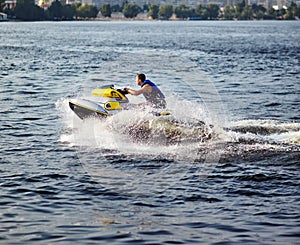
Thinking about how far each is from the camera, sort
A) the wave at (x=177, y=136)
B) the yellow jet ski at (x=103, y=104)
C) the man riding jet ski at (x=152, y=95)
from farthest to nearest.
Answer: the yellow jet ski at (x=103, y=104)
the man riding jet ski at (x=152, y=95)
the wave at (x=177, y=136)

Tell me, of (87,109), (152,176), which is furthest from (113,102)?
(152,176)

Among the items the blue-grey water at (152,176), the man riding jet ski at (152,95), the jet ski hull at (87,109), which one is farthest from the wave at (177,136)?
the man riding jet ski at (152,95)

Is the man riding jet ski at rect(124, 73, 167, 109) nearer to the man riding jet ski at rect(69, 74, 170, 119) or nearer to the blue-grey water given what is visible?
the man riding jet ski at rect(69, 74, 170, 119)

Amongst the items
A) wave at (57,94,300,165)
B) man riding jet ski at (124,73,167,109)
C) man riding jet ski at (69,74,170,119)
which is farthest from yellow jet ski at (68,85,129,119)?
man riding jet ski at (124,73,167,109)

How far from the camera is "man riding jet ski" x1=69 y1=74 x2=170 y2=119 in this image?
18.9 m

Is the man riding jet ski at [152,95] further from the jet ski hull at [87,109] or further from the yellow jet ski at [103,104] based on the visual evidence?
the jet ski hull at [87,109]

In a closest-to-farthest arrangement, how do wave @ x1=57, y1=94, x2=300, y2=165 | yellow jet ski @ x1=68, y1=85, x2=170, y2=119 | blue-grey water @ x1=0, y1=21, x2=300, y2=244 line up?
blue-grey water @ x1=0, y1=21, x2=300, y2=244 < wave @ x1=57, y1=94, x2=300, y2=165 < yellow jet ski @ x1=68, y1=85, x2=170, y2=119

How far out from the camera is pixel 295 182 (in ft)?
45.8

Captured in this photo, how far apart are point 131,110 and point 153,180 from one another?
201 inches

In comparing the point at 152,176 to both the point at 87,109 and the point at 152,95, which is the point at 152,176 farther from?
the point at 87,109

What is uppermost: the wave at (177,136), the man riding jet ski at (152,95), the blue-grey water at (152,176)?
the man riding jet ski at (152,95)

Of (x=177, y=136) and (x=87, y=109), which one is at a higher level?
(x=87, y=109)

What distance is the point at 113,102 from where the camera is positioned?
19.1 metres

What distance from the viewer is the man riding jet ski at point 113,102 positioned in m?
18.9
